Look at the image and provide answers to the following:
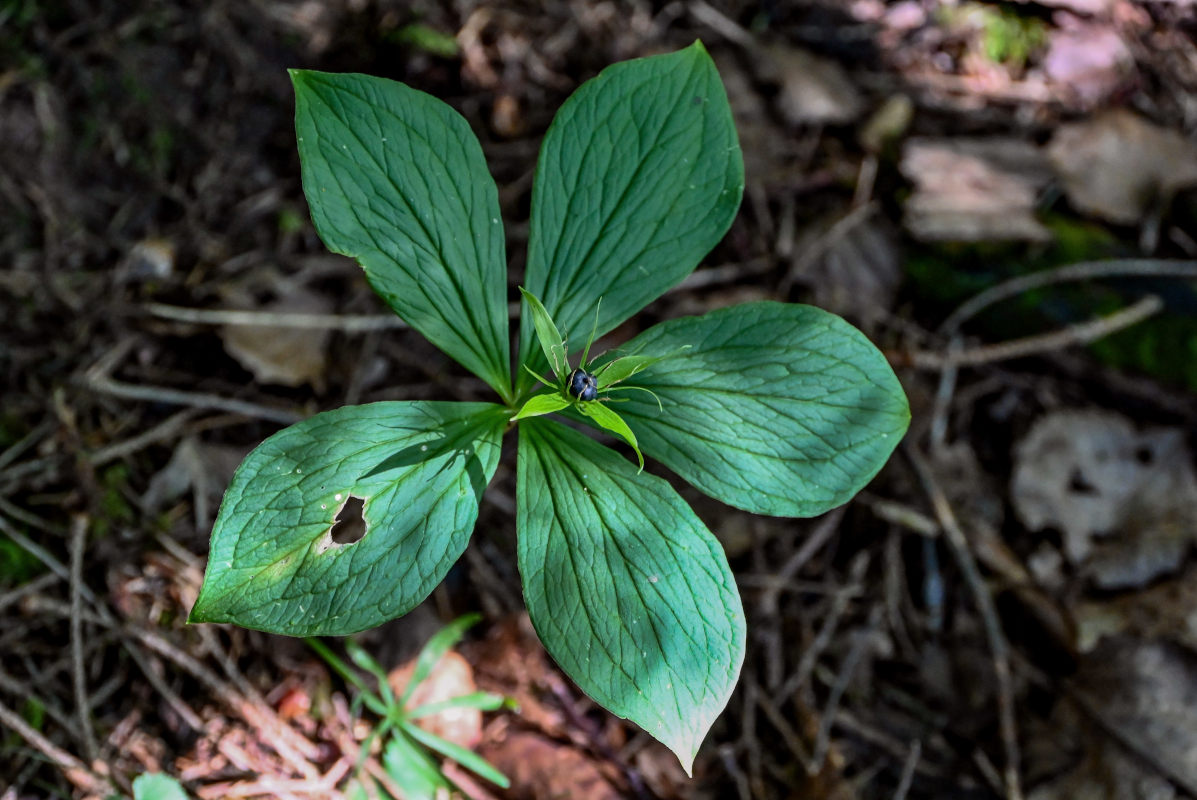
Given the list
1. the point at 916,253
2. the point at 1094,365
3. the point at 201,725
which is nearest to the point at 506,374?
the point at 201,725

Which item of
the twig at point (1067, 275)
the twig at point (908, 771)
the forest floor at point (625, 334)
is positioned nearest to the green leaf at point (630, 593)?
the forest floor at point (625, 334)

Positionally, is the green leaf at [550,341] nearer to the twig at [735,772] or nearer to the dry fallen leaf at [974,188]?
the twig at [735,772]

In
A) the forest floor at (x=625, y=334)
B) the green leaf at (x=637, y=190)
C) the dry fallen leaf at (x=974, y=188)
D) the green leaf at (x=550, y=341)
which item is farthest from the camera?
the dry fallen leaf at (x=974, y=188)

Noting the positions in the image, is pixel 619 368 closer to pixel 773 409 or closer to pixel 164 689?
pixel 773 409

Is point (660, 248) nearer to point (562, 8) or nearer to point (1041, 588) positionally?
point (1041, 588)

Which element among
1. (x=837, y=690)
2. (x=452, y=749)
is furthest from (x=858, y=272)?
(x=452, y=749)

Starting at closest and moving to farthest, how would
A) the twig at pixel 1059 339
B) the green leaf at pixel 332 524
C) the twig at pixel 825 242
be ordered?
the green leaf at pixel 332 524 < the twig at pixel 1059 339 < the twig at pixel 825 242

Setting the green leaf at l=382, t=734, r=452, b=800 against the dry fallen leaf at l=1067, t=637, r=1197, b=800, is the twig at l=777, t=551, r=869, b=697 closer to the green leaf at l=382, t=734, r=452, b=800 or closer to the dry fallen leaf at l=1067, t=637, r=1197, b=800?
the dry fallen leaf at l=1067, t=637, r=1197, b=800
